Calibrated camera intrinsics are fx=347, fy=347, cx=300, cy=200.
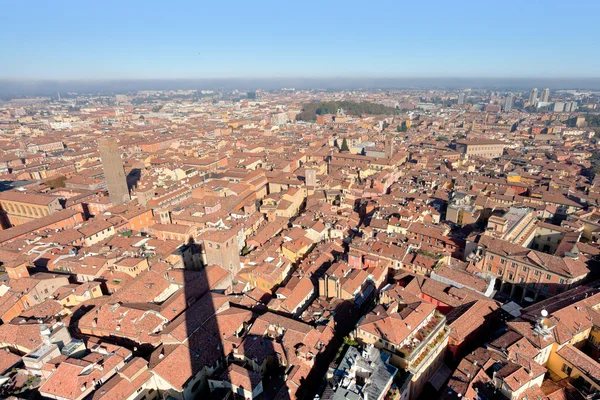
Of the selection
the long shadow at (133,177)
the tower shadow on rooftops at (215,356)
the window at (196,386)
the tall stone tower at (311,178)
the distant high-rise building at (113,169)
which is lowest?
the window at (196,386)

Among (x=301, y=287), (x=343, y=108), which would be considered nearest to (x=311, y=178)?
(x=301, y=287)

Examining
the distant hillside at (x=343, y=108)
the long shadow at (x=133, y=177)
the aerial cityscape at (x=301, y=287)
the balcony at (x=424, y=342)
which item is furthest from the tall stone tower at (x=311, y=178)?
the distant hillside at (x=343, y=108)

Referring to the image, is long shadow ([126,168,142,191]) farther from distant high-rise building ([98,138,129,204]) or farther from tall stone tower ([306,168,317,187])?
tall stone tower ([306,168,317,187])

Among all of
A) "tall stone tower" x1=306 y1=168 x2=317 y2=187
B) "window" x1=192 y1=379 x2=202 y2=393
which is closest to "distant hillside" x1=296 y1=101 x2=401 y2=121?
"tall stone tower" x1=306 y1=168 x2=317 y2=187

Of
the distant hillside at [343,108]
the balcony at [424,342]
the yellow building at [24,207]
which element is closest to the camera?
the balcony at [424,342]

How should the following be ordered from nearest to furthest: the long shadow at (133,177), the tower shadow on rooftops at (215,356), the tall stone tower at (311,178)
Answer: the tower shadow on rooftops at (215,356), the tall stone tower at (311,178), the long shadow at (133,177)

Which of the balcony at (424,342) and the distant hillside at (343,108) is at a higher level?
the distant hillside at (343,108)

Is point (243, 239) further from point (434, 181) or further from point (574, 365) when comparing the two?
point (434, 181)

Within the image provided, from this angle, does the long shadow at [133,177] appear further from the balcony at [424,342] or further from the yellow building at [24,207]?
the balcony at [424,342]

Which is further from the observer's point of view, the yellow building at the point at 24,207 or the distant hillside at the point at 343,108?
the distant hillside at the point at 343,108

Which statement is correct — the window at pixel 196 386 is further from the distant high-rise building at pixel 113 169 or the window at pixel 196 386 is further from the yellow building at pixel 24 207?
the yellow building at pixel 24 207

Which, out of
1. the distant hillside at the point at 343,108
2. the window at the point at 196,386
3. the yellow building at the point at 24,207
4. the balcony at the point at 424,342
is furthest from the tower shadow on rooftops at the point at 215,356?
the distant hillside at the point at 343,108
